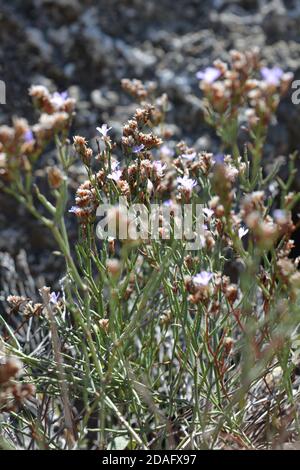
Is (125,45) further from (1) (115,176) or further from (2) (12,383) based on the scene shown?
(2) (12,383)

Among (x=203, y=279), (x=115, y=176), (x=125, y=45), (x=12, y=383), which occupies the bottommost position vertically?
(x=12, y=383)

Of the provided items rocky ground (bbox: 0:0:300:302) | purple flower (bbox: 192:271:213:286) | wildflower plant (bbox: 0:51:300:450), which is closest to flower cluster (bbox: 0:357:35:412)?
wildflower plant (bbox: 0:51:300:450)

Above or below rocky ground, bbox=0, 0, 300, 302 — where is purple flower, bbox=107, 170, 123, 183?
below

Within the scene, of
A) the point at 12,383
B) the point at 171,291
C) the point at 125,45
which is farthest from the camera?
the point at 125,45

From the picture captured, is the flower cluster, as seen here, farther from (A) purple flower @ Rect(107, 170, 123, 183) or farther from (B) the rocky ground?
(B) the rocky ground

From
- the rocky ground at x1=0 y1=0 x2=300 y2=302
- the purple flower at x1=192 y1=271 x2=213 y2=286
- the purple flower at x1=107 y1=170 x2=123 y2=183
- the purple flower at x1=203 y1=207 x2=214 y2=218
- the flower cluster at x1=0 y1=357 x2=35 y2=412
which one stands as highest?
the rocky ground at x1=0 y1=0 x2=300 y2=302

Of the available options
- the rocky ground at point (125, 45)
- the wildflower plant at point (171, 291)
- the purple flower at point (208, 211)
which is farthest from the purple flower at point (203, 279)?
the rocky ground at point (125, 45)

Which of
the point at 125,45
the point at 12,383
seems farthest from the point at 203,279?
the point at 125,45

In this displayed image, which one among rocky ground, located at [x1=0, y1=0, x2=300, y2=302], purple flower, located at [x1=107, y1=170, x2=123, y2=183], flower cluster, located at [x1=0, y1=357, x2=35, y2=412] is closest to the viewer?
flower cluster, located at [x1=0, y1=357, x2=35, y2=412]
